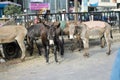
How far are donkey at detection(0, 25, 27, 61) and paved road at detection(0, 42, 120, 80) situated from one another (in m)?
0.55

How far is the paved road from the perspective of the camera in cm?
789

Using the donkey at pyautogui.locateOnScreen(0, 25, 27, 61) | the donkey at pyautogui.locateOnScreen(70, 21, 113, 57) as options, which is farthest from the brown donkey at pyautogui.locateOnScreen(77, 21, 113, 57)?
the donkey at pyautogui.locateOnScreen(0, 25, 27, 61)

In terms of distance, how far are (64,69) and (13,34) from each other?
2411 mm

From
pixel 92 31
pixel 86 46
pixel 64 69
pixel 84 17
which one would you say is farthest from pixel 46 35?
pixel 84 17

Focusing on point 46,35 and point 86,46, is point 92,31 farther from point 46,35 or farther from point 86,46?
point 46,35

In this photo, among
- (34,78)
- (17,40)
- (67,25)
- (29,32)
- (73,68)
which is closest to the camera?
(34,78)

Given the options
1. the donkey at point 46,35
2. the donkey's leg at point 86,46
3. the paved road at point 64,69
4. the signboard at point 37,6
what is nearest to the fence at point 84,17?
the donkey at point 46,35

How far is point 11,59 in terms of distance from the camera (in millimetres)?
10680

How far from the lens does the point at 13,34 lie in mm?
10469

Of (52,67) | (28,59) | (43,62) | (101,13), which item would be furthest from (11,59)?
(101,13)

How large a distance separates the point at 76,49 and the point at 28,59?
7.69 feet

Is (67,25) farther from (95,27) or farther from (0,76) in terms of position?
(0,76)

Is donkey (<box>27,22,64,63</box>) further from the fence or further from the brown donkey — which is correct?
the fence

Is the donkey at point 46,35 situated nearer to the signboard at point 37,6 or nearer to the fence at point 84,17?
the fence at point 84,17
